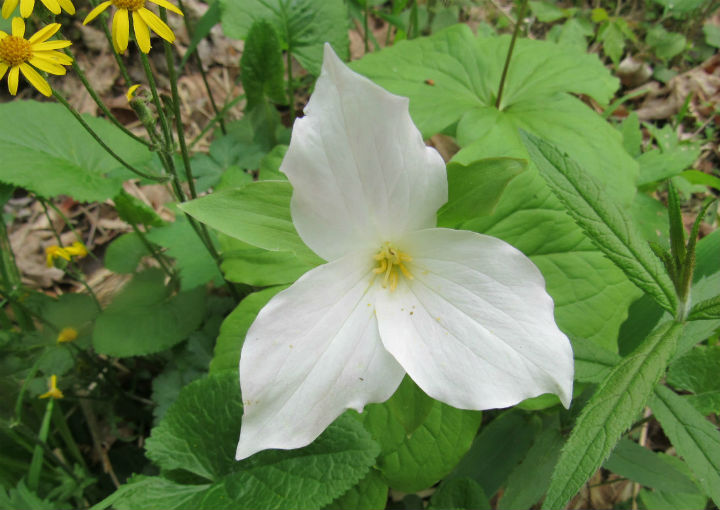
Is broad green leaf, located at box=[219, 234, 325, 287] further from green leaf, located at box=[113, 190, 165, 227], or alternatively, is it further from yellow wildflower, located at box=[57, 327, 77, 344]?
yellow wildflower, located at box=[57, 327, 77, 344]

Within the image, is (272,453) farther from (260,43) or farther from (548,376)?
(260,43)

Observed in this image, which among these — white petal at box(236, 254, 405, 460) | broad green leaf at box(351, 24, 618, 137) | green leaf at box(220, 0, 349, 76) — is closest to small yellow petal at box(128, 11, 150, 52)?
white petal at box(236, 254, 405, 460)

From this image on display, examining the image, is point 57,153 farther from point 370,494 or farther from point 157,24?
point 370,494

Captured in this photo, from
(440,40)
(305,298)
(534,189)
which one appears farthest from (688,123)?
(305,298)

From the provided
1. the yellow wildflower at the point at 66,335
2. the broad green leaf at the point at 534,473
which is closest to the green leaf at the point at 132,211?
the yellow wildflower at the point at 66,335

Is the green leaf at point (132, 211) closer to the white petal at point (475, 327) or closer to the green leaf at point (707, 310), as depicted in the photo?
the white petal at point (475, 327)

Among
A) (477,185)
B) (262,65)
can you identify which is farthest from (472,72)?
(477,185)
